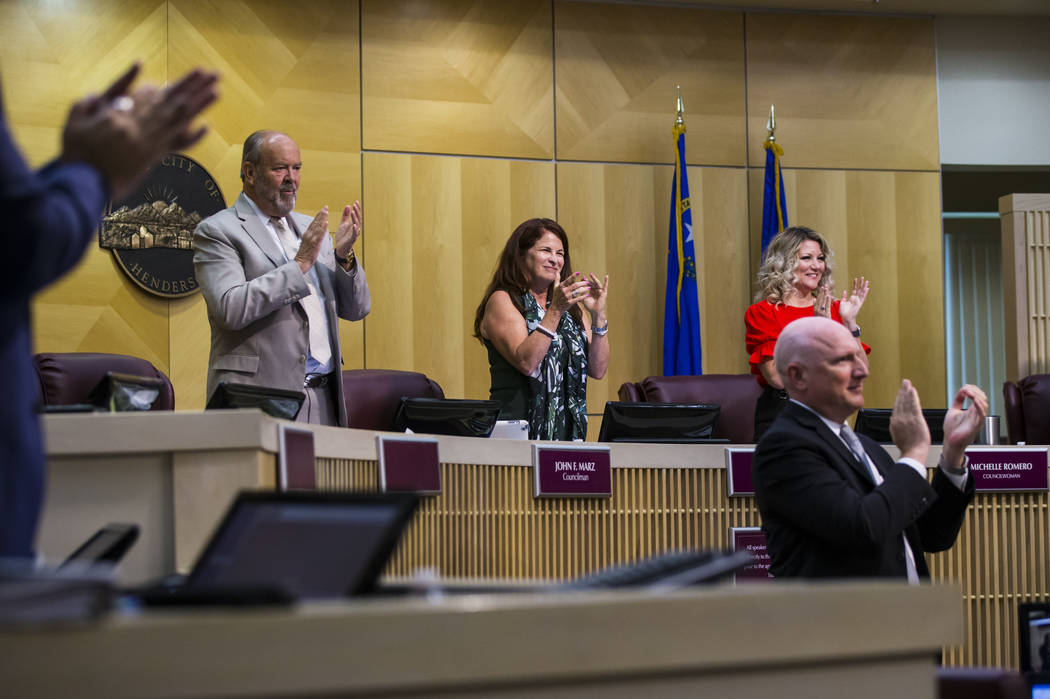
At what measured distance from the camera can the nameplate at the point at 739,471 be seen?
354 centimetres

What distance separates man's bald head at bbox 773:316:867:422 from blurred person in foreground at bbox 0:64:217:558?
5.84 feet

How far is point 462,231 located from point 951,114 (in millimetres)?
3116

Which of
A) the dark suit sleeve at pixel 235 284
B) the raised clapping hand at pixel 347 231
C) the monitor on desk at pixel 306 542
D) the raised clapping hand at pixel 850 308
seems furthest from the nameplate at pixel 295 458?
the raised clapping hand at pixel 850 308

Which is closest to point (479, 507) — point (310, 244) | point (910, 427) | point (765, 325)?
point (310, 244)

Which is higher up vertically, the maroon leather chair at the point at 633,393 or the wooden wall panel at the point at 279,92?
the wooden wall panel at the point at 279,92

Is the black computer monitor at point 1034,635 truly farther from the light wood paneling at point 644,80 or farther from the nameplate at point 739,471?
the light wood paneling at point 644,80

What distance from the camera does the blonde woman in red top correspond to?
4.62m

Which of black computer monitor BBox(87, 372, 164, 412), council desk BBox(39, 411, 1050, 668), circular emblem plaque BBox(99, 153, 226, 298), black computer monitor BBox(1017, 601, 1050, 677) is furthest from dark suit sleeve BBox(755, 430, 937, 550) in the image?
circular emblem plaque BBox(99, 153, 226, 298)

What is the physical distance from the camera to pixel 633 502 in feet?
11.2

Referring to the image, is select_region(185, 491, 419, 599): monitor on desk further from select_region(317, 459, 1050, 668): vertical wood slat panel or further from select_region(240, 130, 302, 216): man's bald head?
select_region(240, 130, 302, 216): man's bald head

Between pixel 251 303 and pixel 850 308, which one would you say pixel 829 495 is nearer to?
pixel 251 303

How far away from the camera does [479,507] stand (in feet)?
10.1

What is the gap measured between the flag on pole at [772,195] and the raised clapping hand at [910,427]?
4.28 metres

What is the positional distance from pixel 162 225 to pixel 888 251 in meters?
4.17
